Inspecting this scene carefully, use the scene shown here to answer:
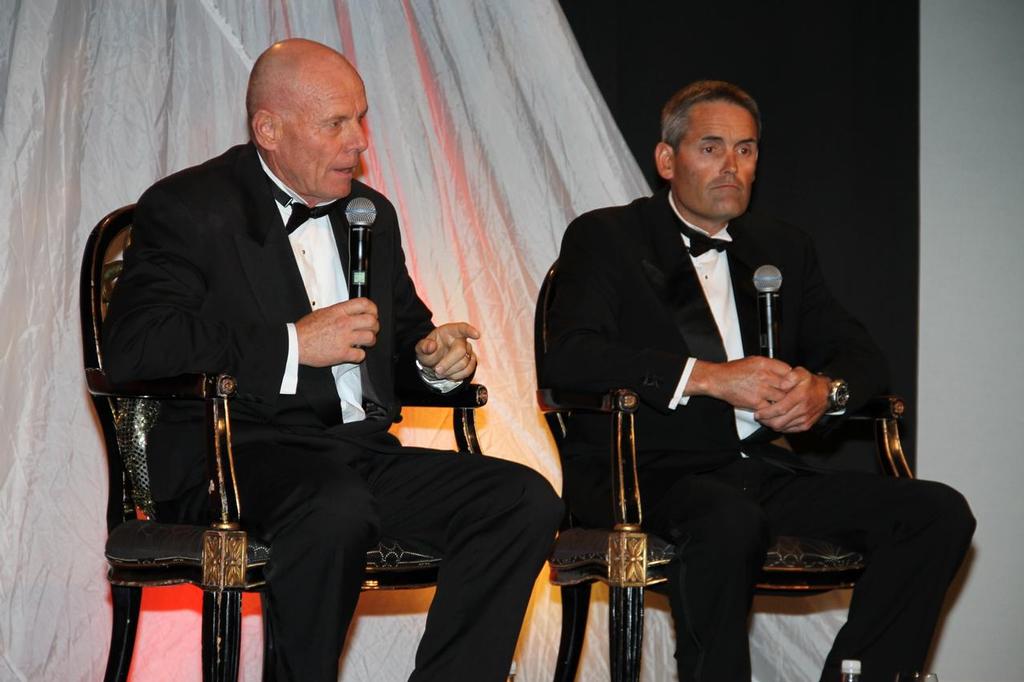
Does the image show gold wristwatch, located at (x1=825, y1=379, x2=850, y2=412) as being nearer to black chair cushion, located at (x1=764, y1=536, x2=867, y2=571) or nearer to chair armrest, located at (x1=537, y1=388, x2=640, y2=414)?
black chair cushion, located at (x1=764, y1=536, x2=867, y2=571)

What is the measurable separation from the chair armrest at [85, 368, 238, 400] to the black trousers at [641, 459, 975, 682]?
44.1 inches

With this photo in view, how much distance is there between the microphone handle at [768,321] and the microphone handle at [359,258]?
41.0 inches

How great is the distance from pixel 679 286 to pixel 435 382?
0.75 m

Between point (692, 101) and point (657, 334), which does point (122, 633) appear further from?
point (692, 101)

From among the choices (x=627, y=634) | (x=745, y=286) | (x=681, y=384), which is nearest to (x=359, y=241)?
(x=681, y=384)

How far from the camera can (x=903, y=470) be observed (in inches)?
135

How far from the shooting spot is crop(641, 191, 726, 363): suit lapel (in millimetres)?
3473

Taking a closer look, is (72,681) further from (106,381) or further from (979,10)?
(979,10)

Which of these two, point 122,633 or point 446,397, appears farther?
point 446,397

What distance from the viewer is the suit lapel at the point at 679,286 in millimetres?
3473

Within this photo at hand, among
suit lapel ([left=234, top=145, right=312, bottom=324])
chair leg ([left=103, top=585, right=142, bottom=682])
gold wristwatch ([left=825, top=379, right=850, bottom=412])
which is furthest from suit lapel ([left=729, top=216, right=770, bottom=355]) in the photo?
chair leg ([left=103, top=585, right=142, bottom=682])

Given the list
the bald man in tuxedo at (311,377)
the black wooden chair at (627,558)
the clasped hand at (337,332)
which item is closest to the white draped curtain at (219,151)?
the bald man in tuxedo at (311,377)

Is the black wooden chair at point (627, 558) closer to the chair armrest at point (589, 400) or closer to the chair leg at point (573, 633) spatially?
the chair armrest at point (589, 400)

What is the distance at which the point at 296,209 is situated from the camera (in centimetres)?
320
